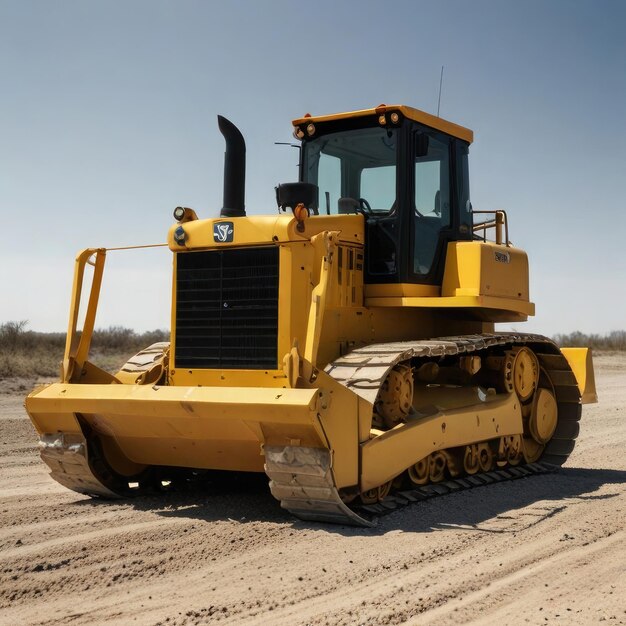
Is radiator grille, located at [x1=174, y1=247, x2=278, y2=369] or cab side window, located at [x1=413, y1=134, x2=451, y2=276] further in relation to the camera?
cab side window, located at [x1=413, y1=134, x2=451, y2=276]

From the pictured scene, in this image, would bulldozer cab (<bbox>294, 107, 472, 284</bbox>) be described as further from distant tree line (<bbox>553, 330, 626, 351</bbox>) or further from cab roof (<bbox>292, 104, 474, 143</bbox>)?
distant tree line (<bbox>553, 330, 626, 351</bbox>)

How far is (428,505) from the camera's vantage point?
802 centimetres

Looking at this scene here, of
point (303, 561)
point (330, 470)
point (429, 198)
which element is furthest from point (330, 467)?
point (429, 198)

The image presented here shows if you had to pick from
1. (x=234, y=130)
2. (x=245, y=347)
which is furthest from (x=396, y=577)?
(x=234, y=130)

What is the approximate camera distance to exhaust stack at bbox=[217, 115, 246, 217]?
27.1 ft

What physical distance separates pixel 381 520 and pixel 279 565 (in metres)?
1.53

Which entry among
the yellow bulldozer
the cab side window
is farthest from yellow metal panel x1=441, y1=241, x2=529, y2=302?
the cab side window

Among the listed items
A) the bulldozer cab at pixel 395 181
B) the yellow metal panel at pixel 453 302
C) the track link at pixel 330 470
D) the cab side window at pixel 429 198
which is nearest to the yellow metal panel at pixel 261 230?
the bulldozer cab at pixel 395 181

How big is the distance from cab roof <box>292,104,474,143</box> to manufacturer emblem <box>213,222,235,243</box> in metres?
2.06

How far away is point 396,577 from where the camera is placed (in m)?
5.80

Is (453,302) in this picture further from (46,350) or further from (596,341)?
(596,341)

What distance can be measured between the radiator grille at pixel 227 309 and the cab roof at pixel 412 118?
6.96ft

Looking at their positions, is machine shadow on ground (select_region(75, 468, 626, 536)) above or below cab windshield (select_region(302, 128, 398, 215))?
below

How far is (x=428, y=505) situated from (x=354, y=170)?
3542 mm
